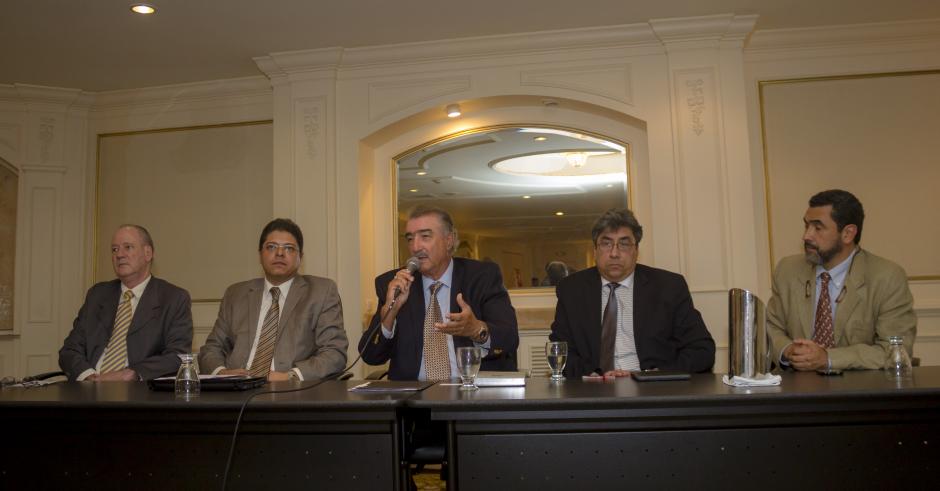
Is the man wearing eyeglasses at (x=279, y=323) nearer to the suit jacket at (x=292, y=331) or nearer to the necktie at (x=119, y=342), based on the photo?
the suit jacket at (x=292, y=331)

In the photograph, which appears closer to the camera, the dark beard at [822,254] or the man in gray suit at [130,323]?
the dark beard at [822,254]

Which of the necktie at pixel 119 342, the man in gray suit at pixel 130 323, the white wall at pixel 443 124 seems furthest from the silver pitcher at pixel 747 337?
the necktie at pixel 119 342

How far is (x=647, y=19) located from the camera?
4.58 meters

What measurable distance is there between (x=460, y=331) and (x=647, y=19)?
2.72 m

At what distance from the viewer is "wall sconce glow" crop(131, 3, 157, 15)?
13.7 feet

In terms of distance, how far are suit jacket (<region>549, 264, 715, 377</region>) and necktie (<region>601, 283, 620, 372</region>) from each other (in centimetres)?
3

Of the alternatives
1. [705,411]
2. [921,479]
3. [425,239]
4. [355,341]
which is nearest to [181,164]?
[355,341]

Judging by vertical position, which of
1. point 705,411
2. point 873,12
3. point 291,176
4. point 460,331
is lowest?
point 705,411

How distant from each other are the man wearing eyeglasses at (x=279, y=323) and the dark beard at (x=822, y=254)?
2.00 m

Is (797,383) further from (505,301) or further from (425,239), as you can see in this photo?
(425,239)

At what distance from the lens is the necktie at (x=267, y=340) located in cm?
327

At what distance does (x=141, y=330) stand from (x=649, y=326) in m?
2.24

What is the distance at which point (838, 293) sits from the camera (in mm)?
3186

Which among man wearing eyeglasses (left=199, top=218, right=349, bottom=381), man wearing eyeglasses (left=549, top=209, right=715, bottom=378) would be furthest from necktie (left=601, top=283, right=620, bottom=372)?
man wearing eyeglasses (left=199, top=218, right=349, bottom=381)
